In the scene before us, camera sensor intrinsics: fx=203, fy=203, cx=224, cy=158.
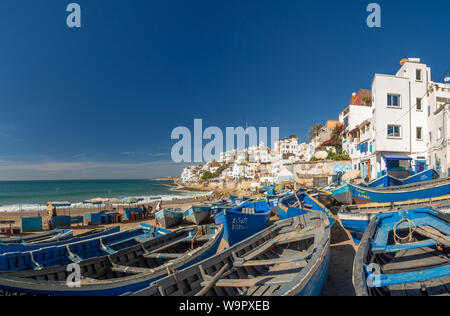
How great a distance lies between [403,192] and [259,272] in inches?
453

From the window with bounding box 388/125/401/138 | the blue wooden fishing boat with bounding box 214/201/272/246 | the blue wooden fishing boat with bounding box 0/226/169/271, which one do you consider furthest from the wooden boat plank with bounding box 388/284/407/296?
the window with bounding box 388/125/401/138

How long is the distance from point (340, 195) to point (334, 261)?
937 cm

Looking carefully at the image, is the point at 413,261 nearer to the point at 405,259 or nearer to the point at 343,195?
the point at 405,259

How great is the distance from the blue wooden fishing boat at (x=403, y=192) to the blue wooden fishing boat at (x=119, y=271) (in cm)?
1024

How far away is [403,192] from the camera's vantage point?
1173cm

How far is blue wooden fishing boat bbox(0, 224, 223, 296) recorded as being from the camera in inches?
147

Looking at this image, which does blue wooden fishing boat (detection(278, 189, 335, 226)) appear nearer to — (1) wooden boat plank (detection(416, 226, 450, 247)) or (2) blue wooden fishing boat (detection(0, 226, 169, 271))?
(1) wooden boat plank (detection(416, 226, 450, 247))

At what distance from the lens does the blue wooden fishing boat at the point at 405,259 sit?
3.28 meters

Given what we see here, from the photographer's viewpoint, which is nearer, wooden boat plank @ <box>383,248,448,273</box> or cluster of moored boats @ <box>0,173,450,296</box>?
cluster of moored boats @ <box>0,173,450,296</box>

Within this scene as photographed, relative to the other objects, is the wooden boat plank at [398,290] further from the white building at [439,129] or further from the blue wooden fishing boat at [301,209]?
the white building at [439,129]

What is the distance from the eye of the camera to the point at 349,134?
30844 mm

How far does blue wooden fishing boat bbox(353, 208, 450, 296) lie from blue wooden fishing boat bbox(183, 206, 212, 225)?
1098 cm
